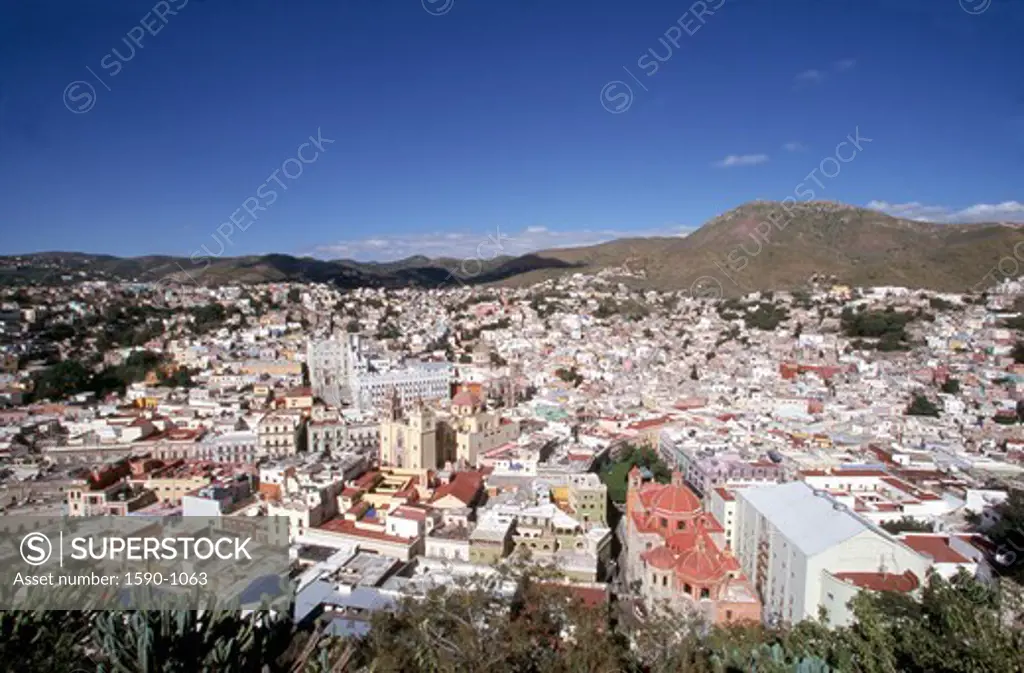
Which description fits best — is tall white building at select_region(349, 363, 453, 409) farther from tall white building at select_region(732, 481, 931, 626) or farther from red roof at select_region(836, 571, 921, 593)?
red roof at select_region(836, 571, 921, 593)

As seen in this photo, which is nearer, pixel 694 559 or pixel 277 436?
pixel 694 559

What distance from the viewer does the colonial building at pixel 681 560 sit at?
10227 mm

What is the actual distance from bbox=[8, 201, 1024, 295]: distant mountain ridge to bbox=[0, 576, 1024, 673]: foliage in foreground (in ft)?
178

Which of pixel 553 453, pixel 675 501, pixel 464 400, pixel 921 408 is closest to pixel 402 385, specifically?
pixel 464 400

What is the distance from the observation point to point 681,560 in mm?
10664

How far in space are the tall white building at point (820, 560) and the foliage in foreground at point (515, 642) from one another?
0.90 m

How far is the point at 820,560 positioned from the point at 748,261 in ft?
202

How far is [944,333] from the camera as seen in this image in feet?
124

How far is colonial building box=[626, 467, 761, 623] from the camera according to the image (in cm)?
1023

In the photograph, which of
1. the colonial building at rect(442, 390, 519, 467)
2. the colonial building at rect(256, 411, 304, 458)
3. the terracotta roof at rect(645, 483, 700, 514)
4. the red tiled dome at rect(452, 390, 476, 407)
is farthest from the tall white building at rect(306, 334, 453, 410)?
the terracotta roof at rect(645, 483, 700, 514)

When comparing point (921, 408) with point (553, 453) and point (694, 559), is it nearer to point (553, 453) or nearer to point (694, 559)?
point (553, 453)

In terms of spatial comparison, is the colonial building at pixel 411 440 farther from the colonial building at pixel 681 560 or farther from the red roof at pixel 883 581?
the red roof at pixel 883 581

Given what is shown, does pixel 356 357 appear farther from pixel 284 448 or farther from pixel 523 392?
pixel 284 448

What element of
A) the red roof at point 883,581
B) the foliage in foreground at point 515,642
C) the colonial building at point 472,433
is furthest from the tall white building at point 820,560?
the colonial building at point 472,433
